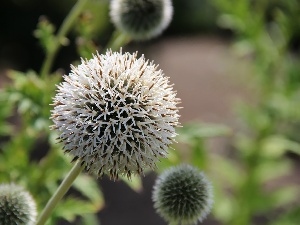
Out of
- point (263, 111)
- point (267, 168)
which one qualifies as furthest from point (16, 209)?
point (267, 168)

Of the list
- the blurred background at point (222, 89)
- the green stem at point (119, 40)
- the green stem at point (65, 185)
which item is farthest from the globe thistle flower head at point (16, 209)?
the green stem at point (119, 40)

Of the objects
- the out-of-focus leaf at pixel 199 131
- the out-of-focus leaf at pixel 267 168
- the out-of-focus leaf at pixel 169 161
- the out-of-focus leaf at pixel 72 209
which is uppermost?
the out-of-focus leaf at pixel 267 168

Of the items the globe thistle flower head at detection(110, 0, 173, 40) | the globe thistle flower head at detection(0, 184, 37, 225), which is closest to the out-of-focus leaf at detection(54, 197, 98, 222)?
the globe thistle flower head at detection(0, 184, 37, 225)

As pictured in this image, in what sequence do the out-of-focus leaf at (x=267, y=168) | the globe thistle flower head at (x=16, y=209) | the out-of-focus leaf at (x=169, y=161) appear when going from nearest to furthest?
the globe thistle flower head at (x=16, y=209) → the out-of-focus leaf at (x=169, y=161) → the out-of-focus leaf at (x=267, y=168)

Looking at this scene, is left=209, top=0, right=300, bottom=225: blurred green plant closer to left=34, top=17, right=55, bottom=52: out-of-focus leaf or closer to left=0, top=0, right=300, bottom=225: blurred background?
left=0, top=0, right=300, bottom=225: blurred background

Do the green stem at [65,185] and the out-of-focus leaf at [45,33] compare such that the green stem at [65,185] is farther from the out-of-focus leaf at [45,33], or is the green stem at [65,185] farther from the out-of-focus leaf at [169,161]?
the out-of-focus leaf at [45,33]

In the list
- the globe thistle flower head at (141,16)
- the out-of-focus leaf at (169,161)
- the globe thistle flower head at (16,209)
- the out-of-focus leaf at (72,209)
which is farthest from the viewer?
the globe thistle flower head at (141,16)
